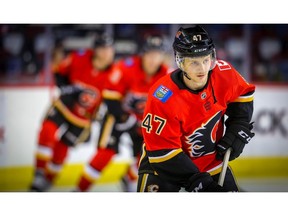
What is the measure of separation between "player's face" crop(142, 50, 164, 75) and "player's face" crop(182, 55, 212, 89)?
7.57ft

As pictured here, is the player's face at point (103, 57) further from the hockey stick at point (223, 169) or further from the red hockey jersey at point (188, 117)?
the hockey stick at point (223, 169)

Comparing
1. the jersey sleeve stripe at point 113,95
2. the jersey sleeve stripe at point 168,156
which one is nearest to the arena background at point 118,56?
the jersey sleeve stripe at point 113,95

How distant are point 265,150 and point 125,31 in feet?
5.05

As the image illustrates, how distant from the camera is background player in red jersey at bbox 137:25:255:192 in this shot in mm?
3039

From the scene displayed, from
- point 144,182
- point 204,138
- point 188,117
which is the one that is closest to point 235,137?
point 204,138

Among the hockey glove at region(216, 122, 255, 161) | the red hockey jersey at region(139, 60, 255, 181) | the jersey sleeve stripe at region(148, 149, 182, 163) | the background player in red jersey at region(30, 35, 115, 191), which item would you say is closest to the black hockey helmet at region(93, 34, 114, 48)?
the background player in red jersey at region(30, 35, 115, 191)

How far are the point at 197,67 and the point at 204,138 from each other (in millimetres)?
380

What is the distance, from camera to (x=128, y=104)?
224 inches

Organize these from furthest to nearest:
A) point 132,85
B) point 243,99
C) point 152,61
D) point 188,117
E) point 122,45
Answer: point 122,45, point 132,85, point 152,61, point 243,99, point 188,117

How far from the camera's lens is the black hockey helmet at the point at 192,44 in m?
3.04

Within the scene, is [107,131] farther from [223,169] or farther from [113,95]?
[223,169]

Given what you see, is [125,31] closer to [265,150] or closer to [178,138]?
[265,150]

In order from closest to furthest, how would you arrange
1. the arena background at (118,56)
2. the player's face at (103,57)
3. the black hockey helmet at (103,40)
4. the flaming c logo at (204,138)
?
the flaming c logo at (204,138)
the arena background at (118,56)
the black hockey helmet at (103,40)
the player's face at (103,57)
